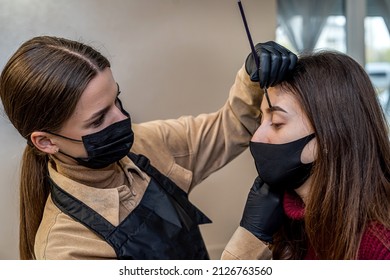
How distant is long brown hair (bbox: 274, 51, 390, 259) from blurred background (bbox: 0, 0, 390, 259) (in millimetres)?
273

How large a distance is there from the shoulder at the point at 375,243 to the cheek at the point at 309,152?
16 centimetres

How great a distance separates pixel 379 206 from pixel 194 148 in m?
0.45

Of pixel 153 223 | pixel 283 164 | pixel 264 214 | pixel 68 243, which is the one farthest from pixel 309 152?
pixel 68 243

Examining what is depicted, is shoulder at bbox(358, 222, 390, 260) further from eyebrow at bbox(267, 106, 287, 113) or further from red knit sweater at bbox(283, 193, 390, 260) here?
eyebrow at bbox(267, 106, 287, 113)

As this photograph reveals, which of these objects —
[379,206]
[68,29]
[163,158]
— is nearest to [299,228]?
[379,206]

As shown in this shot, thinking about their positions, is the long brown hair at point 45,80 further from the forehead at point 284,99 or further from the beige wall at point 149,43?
the forehead at point 284,99

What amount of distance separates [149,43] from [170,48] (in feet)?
0.17

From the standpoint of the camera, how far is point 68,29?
1039 mm

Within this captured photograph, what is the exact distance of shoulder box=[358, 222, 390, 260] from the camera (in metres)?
0.81

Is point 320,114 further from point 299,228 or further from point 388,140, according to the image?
point 299,228

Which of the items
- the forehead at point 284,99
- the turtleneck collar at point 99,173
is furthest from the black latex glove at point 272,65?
the turtleneck collar at point 99,173

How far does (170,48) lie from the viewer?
1.10 m

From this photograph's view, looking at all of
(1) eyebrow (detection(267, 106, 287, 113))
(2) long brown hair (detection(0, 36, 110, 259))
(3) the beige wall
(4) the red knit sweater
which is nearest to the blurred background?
(3) the beige wall

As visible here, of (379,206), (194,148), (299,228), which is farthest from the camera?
(194,148)
